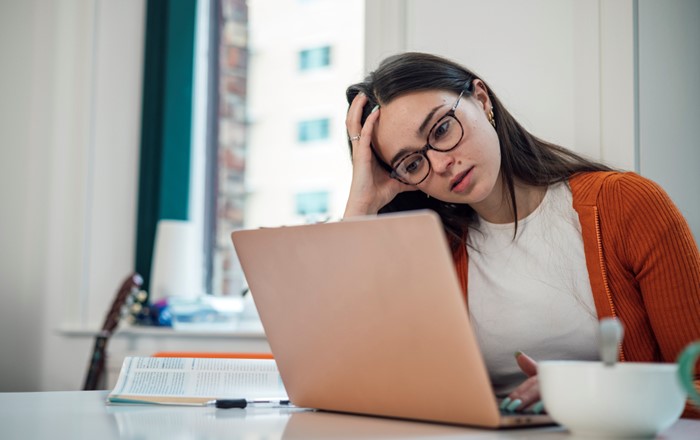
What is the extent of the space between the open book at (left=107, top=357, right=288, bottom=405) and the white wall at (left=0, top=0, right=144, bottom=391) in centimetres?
182

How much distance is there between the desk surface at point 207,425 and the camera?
0.83 m

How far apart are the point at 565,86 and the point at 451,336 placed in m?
1.02

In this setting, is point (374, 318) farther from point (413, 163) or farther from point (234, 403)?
point (413, 163)

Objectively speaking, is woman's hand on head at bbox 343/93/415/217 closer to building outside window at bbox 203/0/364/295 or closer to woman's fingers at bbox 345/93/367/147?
woman's fingers at bbox 345/93/367/147

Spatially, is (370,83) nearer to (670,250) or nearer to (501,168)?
(501,168)

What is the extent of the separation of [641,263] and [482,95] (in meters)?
0.43

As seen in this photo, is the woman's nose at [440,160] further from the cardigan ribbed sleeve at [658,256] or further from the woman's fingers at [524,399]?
the woman's fingers at [524,399]

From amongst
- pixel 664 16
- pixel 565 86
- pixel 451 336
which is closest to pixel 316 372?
pixel 451 336

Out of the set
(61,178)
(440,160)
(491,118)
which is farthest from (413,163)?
(61,178)

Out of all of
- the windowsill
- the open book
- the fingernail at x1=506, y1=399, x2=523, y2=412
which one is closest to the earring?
the open book

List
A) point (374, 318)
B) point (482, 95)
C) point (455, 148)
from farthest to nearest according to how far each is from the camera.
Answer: point (482, 95) → point (455, 148) → point (374, 318)

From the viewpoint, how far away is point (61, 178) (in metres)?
3.06

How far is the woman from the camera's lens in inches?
50.4

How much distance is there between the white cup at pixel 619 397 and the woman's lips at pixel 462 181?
65cm
